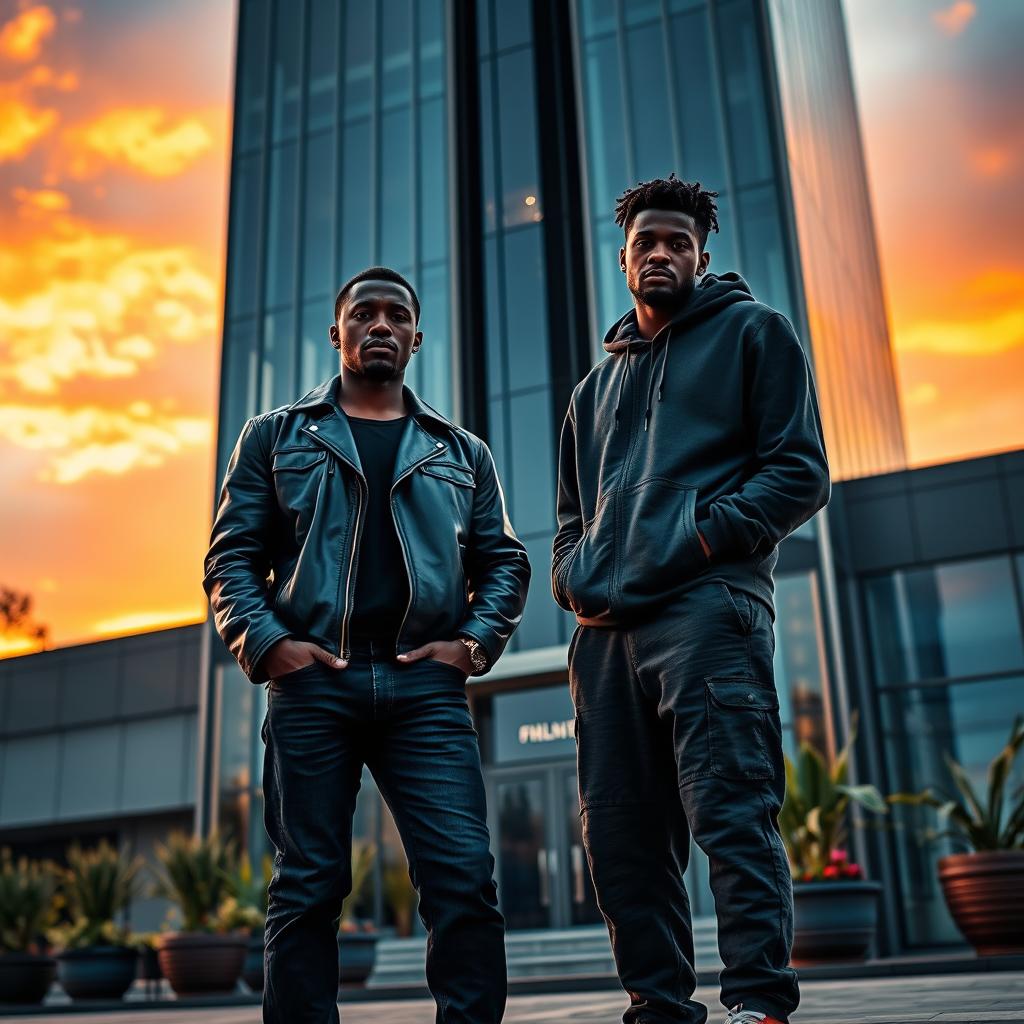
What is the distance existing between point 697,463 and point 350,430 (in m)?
0.95

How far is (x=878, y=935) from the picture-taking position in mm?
15367

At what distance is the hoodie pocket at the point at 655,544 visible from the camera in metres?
2.70

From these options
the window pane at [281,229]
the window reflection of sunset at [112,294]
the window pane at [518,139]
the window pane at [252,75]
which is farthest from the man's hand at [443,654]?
the window pane at [252,75]

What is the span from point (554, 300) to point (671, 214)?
1718cm

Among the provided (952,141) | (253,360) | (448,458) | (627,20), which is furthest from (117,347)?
(448,458)

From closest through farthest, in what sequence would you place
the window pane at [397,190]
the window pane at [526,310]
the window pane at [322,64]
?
the window pane at [526,310], the window pane at [397,190], the window pane at [322,64]

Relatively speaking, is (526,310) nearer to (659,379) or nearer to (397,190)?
(397,190)

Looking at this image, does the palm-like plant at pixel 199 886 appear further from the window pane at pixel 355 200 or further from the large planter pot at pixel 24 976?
the window pane at pixel 355 200

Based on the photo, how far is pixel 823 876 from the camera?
9.38m

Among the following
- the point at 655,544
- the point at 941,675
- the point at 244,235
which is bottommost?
the point at 655,544

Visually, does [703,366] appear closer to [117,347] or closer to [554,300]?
[554,300]

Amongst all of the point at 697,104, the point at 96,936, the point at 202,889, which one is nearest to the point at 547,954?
the point at 202,889

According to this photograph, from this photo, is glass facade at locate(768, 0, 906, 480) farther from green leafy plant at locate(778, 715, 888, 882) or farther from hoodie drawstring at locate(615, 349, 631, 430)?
hoodie drawstring at locate(615, 349, 631, 430)

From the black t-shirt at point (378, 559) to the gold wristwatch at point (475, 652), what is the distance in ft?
0.57
